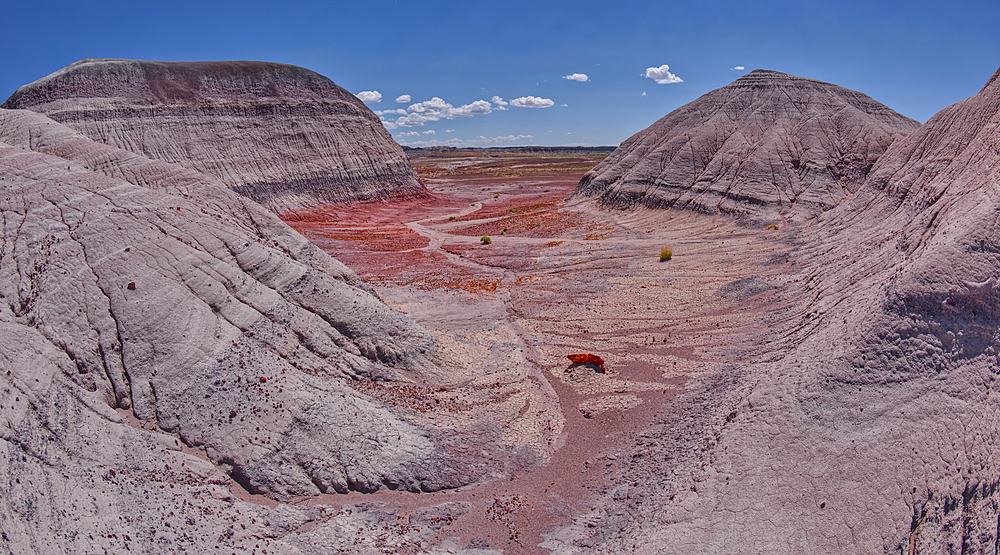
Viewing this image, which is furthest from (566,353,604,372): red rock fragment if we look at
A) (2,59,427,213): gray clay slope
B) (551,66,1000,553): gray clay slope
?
(2,59,427,213): gray clay slope

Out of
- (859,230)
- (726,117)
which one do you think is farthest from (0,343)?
(726,117)

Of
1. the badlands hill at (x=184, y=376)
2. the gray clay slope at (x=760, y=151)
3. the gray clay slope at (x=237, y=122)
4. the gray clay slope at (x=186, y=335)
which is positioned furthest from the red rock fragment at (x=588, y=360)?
the gray clay slope at (x=237, y=122)

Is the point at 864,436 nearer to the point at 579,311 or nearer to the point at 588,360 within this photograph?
the point at 588,360

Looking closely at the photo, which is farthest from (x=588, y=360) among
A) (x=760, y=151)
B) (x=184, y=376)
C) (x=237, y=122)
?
(x=237, y=122)

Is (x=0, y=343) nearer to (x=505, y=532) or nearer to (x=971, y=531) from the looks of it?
(x=505, y=532)

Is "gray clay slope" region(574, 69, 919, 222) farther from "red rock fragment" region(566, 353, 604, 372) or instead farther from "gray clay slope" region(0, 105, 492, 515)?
"gray clay slope" region(0, 105, 492, 515)

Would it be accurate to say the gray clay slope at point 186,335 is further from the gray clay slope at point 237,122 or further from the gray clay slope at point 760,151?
the gray clay slope at point 237,122
